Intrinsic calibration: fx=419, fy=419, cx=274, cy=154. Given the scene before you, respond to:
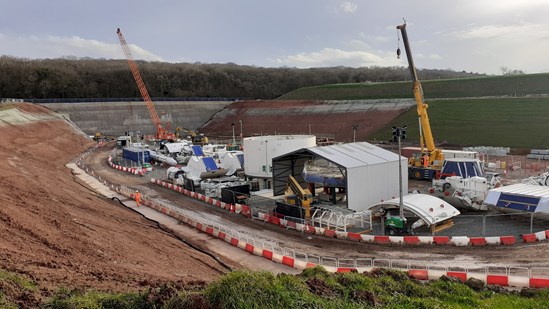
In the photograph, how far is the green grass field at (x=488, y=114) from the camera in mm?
55719

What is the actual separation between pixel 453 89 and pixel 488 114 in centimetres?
2837

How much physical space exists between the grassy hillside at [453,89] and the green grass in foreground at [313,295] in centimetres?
7718

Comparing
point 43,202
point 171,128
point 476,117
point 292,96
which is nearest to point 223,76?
point 292,96

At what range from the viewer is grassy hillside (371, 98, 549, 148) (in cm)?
5484

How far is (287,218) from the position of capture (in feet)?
85.4

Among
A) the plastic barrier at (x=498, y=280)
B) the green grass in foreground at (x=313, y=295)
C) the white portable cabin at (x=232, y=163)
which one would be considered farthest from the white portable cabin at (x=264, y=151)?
the green grass in foreground at (x=313, y=295)

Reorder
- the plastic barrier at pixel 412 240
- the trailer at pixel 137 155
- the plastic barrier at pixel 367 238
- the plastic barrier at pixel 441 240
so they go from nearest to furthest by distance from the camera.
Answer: the plastic barrier at pixel 441 240 → the plastic barrier at pixel 412 240 → the plastic barrier at pixel 367 238 → the trailer at pixel 137 155

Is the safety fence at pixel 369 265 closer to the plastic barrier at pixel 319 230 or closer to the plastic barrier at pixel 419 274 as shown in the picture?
the plastic barrier at pixel 419 274

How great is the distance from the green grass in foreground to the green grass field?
47.1 metres

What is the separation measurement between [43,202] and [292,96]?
10322cm

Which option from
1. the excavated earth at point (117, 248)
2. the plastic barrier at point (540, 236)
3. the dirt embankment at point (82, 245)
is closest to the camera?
the dirt embankment at point (82, 245)

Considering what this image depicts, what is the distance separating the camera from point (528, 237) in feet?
66.3

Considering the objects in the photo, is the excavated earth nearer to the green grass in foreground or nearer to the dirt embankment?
the dirt embankment

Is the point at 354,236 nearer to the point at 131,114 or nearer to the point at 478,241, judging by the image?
the point at 478,241
